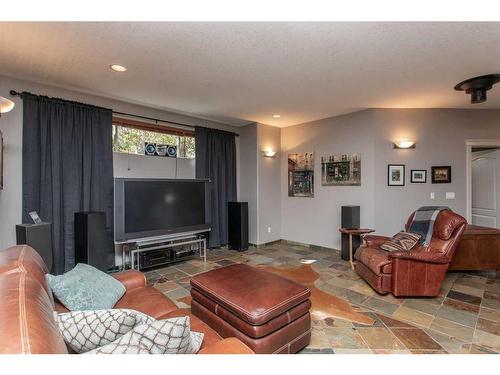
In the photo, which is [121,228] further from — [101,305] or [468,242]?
[468,242]

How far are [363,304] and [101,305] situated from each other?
245 cm

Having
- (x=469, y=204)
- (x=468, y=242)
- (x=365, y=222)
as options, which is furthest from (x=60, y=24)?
(x=469, y=204)

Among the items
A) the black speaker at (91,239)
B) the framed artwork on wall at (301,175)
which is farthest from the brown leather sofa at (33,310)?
the framed artwork on wall at (301,175)

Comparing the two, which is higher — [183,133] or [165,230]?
[183,133]

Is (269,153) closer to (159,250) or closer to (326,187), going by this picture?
(326,187)

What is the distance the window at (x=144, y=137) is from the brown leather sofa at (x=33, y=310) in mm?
2553

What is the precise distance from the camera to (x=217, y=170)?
16.3 feet

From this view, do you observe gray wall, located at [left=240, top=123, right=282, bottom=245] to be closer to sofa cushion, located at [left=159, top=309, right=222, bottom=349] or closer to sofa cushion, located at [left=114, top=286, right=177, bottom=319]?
sofa cushion, located at [left=114, top=286, right=177, bottom=319]

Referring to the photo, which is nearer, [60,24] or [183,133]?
[60,24]

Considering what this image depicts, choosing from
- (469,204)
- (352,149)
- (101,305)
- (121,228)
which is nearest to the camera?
(101,305)

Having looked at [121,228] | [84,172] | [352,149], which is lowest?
[121,228]

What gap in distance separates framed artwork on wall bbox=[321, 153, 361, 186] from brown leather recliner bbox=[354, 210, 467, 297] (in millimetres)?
1677

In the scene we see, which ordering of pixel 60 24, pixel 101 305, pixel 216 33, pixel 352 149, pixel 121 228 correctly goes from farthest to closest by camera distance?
pixel 352 149, pixel 121 228, pixel 216 33, pixel 60 24, pixel 101 305

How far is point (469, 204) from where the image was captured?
4.17 m
